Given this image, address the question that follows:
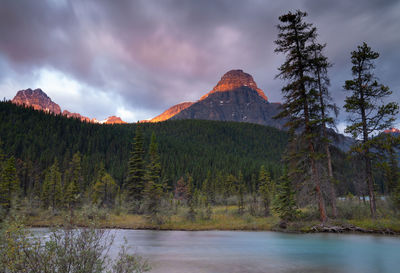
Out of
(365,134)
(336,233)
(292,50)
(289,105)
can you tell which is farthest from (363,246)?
(292,50)

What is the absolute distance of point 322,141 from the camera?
2486 cm

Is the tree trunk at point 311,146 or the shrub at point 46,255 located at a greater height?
the tree trunk at point 311,146

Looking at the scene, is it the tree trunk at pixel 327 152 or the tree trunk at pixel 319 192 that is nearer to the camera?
the tree trunk at pixel 319 192

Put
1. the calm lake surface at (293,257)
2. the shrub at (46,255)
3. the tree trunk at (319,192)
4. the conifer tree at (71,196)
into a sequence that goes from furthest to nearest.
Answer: the conifer tree at (71,196)
the tree trunk at (319,192)
the calm lake surface at (293,257)
the shrub at (46,255)

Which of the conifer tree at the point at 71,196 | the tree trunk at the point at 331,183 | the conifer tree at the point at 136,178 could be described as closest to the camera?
the tree trunk at the point at 331,183

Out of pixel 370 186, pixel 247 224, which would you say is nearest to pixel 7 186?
pixel 247 224

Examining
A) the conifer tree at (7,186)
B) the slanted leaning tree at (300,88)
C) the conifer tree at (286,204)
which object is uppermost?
the slanted leaning tree at (300,88)

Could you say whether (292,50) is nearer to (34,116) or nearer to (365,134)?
(365,134)

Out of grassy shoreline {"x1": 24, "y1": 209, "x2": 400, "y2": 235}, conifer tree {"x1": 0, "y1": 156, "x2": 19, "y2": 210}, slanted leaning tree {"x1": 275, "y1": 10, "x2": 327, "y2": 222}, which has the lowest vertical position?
grassy shoreline {"x1": 24, "y1": 209, "x2": 400, "y2": 235}

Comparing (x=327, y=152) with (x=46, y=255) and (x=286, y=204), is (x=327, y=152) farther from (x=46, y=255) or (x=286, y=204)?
(x=46, y=255)

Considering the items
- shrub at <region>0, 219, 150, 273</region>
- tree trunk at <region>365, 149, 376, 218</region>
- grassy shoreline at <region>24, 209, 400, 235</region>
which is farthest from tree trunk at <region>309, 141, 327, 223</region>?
shrub at <region>0, 219, 150, 273</region>

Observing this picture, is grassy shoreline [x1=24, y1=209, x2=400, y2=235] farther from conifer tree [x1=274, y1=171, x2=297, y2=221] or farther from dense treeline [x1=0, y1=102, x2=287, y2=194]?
dense treeline [x1=0, y1=102, x2=287, y2=194]

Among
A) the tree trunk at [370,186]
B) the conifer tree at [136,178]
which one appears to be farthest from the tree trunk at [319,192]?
the conifer tree at [136,178]

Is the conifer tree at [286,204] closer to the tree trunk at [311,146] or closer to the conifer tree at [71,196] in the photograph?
the tree trunk at [311,146]
